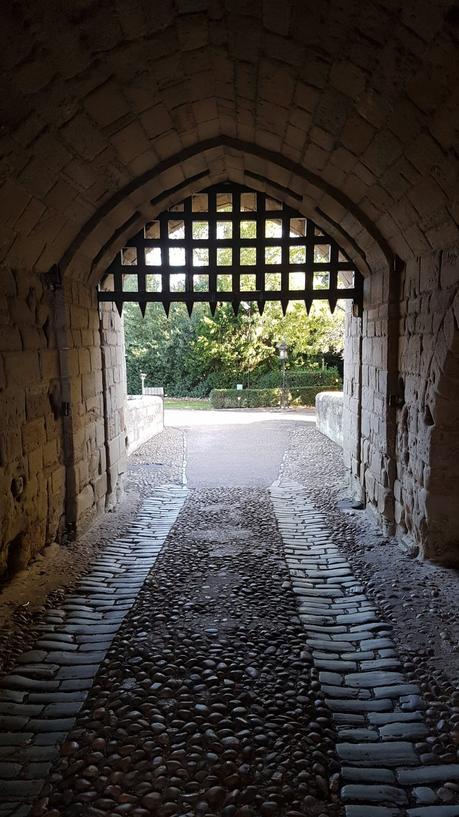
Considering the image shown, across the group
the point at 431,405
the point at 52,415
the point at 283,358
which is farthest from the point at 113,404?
the point at 283,358

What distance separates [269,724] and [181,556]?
2.66 meters

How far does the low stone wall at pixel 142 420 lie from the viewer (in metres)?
11.5

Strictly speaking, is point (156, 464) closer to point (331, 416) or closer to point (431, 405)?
point (331, 416)

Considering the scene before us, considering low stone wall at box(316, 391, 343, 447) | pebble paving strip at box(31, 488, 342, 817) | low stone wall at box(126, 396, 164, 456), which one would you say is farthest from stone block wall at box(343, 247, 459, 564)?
low stone wall at box(126, 396, 164, 456)

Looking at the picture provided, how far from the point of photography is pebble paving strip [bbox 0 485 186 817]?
8.45 feet

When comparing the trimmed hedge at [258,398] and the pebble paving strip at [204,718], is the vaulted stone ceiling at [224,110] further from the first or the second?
the trimmed hedge at [258,398]

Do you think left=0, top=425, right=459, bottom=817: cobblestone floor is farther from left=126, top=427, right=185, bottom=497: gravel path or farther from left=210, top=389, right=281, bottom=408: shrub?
left=210, top=389, right=281, bottom=408: shrub

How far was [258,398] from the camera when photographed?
22.2 meters

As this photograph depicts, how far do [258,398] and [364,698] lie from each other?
19.2 m

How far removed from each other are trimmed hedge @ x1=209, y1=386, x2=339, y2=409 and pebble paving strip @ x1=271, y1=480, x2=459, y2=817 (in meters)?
16.8

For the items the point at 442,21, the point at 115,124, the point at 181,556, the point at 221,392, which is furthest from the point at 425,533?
the point at 221,392

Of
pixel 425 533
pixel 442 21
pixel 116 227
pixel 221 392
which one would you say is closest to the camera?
pixel 442 21

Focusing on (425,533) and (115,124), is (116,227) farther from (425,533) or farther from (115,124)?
(425,533)

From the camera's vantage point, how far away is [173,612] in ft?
13.8
